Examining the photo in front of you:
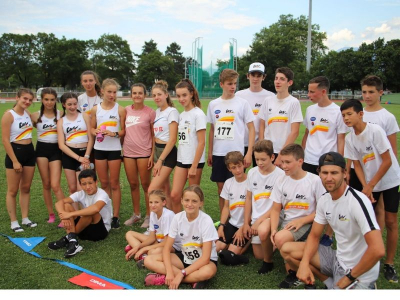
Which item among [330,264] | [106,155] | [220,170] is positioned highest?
[106,155]

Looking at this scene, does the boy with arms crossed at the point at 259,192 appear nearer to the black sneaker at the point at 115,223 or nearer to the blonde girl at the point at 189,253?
the blonde girl at the point at 189,253

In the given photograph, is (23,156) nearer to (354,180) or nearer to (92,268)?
(92,268)

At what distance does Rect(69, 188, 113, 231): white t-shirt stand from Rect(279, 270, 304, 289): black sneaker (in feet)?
7.25

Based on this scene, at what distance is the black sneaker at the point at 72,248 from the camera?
3888 mm

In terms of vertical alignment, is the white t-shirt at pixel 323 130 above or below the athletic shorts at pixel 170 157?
above

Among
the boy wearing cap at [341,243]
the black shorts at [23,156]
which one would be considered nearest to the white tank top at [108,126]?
the black shorts at [23,156]

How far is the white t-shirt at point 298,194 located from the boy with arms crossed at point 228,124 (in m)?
0.83

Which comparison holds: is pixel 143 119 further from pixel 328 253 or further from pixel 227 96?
pixel 328 253

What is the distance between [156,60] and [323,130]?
69.9 meters

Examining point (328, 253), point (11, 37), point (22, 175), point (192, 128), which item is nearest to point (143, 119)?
point (192, 128)

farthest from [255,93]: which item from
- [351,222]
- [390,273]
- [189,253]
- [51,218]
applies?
[51,218]

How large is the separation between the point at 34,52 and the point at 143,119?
6473cm

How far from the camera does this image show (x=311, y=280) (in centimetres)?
283

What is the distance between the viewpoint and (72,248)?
155 inches
